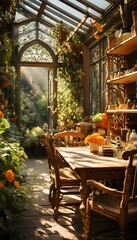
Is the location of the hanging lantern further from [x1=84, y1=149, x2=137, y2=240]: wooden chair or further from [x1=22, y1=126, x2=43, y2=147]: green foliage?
[x1=84, y1=149, x2=137, y2=240]: wooden chair

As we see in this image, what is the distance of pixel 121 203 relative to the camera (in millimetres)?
2520

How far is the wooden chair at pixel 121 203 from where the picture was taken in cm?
247

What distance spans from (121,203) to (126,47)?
2639 mm

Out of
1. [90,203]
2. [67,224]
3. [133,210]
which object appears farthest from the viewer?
[67,224]

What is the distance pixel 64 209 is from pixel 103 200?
1364mm

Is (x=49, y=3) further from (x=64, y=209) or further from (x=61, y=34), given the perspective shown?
(x=64, y=209)

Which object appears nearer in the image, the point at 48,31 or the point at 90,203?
the point at 90,203

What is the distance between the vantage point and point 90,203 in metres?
2.81

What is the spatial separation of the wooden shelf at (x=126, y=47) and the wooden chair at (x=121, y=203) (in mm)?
2001

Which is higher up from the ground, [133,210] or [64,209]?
[133,210]

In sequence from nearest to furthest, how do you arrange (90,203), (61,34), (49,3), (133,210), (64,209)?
(133,210) < (90,203) < (64,209) < (49,3) < (61,34)

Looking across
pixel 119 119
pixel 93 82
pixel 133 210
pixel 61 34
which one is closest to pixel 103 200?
pixel 133 210

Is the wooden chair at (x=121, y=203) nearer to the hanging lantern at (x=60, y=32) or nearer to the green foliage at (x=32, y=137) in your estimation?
the green foliage at (x=32, y=137)

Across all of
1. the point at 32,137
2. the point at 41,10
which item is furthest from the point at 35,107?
the point at 41,10
